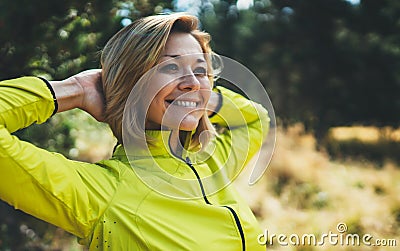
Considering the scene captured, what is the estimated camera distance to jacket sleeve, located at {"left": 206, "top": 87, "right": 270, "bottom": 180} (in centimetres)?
154

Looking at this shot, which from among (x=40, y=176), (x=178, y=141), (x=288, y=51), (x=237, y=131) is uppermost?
(x=40, y=176)

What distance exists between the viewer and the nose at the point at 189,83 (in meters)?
1.24

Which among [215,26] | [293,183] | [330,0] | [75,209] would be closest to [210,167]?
[75,209]

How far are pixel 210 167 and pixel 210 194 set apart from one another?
13 cm

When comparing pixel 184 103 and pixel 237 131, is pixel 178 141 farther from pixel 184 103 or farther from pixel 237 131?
pixel 237 131

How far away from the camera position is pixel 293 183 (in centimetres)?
553

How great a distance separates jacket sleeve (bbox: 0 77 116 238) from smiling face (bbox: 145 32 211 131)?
0.60 feet

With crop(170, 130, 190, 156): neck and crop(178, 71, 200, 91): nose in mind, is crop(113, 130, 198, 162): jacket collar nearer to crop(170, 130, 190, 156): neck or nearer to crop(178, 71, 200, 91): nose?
crop(170, 130, 190, 156): neck

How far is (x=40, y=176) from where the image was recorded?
1.06 m

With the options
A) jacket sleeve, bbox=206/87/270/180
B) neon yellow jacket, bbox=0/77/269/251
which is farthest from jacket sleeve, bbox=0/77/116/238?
jacket sleeve, bbox=206/87/270/180

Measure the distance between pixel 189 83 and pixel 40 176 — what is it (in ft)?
1.20

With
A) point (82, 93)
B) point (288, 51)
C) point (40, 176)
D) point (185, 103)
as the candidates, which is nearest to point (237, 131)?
point (185, 103)

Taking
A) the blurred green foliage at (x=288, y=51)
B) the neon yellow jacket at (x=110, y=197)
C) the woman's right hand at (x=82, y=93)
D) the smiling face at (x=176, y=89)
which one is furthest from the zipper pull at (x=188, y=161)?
the blurred green foliage at (x=288, y=51)

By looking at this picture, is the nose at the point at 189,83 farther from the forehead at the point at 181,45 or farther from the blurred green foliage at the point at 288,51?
the blurred green foliage at the point at 288,51
